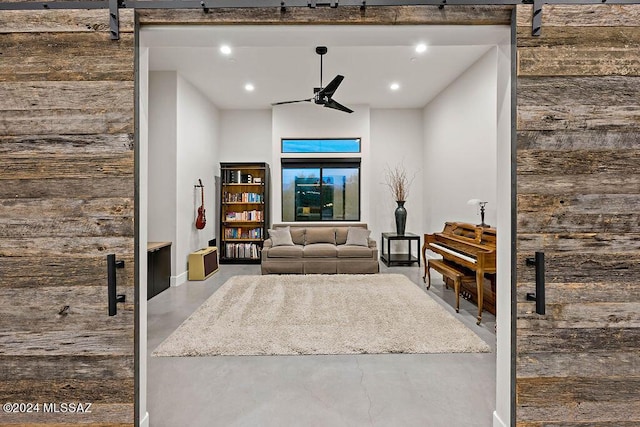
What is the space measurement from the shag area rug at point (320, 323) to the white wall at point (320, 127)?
9.19 feet

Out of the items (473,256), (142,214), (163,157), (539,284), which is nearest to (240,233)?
(163,157)

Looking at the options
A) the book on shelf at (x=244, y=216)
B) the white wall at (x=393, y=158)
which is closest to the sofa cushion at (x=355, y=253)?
the white wall at (x=393, y=158)

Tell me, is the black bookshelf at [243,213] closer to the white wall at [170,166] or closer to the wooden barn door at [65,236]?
the white wall at [170,166]

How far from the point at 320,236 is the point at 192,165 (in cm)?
270

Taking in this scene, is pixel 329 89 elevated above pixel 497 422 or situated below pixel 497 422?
above

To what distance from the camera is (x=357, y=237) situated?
6.17 m

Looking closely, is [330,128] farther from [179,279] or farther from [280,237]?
[179,279]

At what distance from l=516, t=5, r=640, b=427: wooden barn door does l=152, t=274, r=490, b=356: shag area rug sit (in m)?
1.24

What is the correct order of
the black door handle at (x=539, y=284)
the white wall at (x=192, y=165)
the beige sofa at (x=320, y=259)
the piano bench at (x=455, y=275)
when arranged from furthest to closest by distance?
the beige sofa at (x=320, y=259) < the white wall at (x=192, y=165) < the piano bench at (x=455, y=275) < the black door handle at (x=539, y=284)

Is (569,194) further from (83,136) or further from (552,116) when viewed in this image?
(83,136)

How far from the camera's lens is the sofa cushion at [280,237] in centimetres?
608

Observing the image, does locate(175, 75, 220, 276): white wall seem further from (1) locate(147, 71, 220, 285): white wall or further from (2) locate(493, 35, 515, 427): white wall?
(2) locate(493, 35, 515, 427): white wall

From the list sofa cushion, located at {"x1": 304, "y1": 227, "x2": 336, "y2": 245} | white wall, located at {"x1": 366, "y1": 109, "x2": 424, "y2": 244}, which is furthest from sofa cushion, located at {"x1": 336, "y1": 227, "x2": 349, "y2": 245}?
white wall, located at {"x1": 366, "y1": 109, "x2": 424, "y2": 244}

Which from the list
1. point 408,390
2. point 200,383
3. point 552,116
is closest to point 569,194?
point 552,116
